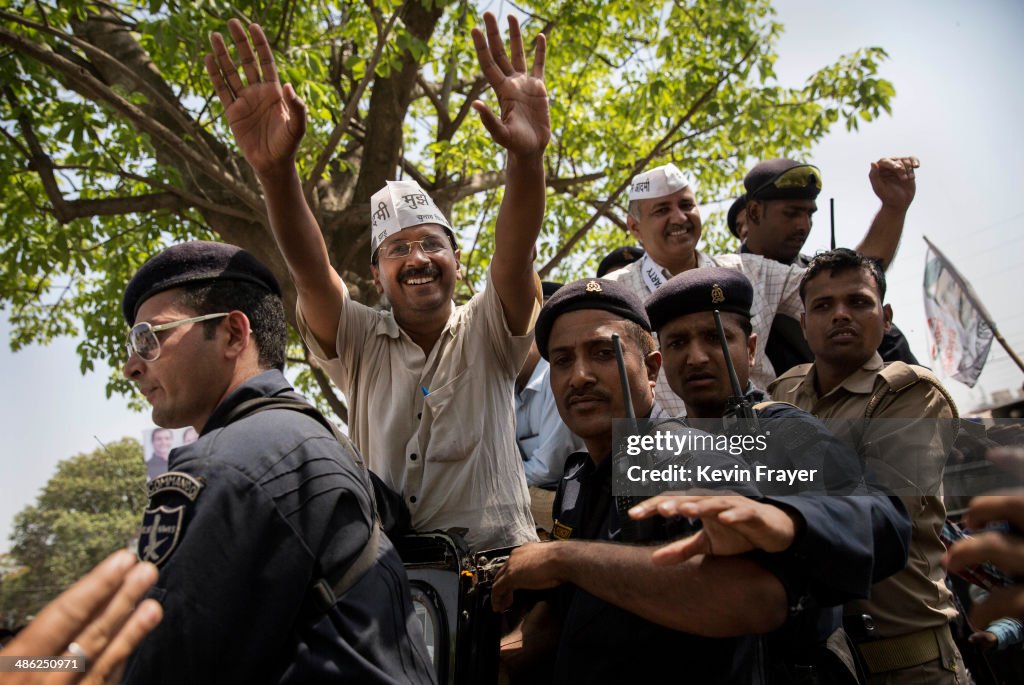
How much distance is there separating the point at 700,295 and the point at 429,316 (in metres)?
0.99

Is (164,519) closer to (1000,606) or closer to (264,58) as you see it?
(1000,606)

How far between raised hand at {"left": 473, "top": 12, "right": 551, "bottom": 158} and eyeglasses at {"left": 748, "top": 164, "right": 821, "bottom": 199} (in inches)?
64.5

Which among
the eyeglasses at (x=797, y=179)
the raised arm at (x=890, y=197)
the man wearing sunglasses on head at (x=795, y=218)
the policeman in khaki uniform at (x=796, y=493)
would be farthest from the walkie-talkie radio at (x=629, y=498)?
the eyeglasses at (x=797, y=179)

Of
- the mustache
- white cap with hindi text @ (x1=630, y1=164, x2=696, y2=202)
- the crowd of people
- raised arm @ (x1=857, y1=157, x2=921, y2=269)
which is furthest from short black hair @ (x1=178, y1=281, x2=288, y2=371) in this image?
raised arm @ (x1=857, y1=157, x2=921, y2=269)

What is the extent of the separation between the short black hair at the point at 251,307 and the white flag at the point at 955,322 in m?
2.64

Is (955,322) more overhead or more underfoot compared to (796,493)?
more overhead

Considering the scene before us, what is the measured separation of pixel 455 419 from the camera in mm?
2695

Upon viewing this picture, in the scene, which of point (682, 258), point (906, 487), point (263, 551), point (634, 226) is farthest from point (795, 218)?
point (263, 551)

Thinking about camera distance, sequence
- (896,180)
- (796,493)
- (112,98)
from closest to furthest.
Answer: (796,493) < (896,180) < (112,98)

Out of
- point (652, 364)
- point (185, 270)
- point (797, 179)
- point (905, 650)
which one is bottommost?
point (905, 650)

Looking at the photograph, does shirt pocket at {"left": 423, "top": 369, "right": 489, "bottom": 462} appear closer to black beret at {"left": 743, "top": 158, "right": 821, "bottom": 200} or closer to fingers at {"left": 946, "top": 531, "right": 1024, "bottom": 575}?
fingers at {"left": 946, "top": 531, "right": 1024, "bottom": 575}

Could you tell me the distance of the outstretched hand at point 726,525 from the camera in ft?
4.68

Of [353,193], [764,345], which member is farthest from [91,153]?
[764,345]

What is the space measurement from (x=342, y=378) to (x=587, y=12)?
528 centimetres
